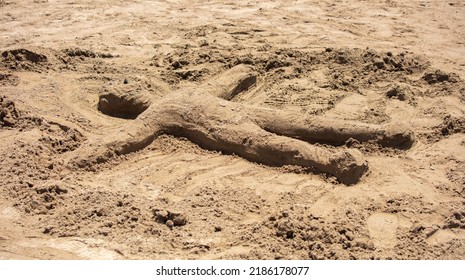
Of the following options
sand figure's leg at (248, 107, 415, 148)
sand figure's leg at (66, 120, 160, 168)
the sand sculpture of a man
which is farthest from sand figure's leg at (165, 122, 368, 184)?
sand figure's leg at (66, 120, 160, 168)

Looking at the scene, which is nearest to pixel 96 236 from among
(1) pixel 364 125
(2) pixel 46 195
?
(2) pixel 46 195

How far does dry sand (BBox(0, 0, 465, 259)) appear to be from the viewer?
3307 millimetres

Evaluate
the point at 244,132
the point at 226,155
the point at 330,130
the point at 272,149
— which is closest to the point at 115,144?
the point at 226,155

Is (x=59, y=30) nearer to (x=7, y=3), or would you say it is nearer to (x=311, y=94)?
(x=7, y=3)

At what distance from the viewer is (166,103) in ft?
15.3

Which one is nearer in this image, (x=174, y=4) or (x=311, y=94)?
(x=311, y=94)

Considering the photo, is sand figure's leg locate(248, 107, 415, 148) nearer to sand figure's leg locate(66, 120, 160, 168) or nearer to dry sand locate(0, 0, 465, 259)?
dry sand locate(0, 0, 465, 259)

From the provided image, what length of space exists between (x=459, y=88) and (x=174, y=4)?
4920 millimetres

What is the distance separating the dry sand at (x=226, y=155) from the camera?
3307 millimetres

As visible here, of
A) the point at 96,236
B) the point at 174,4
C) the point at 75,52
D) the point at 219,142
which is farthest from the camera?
the point at 174,4

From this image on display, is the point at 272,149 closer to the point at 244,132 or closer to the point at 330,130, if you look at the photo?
the point at 244,132

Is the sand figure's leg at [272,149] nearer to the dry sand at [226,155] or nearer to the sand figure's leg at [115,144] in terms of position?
the dry sand at [226,155]

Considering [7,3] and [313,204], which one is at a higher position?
[7,3]

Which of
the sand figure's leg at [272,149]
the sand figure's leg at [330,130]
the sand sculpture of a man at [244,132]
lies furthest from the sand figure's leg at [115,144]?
the sand figure's leg at [330,130]
